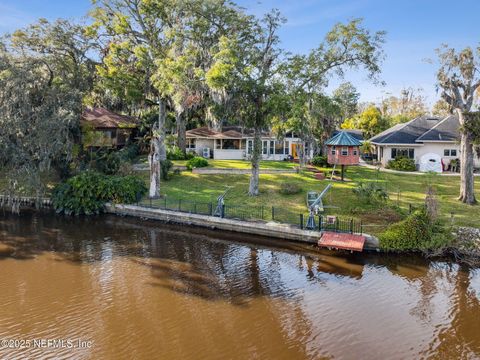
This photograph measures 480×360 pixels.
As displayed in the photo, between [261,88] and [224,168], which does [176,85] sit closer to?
[261,88]

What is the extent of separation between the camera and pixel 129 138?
4316cm

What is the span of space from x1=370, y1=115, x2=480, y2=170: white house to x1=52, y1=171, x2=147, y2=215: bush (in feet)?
78.8

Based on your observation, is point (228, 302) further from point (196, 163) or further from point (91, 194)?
point (196, 163)

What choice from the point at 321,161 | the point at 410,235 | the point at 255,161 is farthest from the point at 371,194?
the point at 321,161

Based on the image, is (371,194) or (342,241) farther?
(371,194)

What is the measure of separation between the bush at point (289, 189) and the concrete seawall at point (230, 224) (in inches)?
240

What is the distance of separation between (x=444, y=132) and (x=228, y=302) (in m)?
31.6

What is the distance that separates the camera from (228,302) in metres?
14.1

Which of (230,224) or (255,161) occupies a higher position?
(255,161)

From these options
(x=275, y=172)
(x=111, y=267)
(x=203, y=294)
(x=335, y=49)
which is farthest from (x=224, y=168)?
(x=203, y=294)

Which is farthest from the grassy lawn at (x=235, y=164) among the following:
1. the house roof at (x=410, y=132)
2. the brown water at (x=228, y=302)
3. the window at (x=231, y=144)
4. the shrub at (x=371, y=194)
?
the brown water at (x=228, y=302)

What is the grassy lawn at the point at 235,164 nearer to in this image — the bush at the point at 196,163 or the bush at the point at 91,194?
the bush at the point at 196,163

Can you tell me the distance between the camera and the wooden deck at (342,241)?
18.3m

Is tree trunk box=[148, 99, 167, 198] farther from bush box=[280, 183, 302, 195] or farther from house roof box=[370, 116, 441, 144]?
house roof box=[370, 116, 441, 144]
